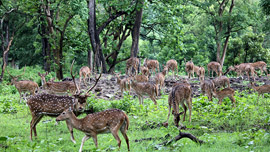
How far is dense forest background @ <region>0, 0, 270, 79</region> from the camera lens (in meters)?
21.5

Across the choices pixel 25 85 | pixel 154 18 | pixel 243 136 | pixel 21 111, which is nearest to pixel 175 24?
pixel 154 18

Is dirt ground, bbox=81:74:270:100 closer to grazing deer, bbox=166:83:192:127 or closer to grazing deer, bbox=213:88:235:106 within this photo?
grazing deer, bbox=213:88:235:106

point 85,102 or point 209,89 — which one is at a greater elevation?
point 209,89

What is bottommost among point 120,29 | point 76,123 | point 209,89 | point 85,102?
point 76,123

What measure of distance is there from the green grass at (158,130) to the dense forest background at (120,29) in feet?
13.2

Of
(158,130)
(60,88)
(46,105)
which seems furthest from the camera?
(60,88)

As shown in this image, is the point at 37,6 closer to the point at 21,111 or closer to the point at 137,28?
the point at 137,28

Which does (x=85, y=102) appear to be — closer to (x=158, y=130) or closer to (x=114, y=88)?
(x=158, y=130)

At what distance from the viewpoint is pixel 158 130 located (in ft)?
31.0

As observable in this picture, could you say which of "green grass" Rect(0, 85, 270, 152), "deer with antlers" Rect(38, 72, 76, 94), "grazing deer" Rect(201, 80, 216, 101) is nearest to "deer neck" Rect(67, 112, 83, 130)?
"green grass" Rect(0, 85, 270, 152)

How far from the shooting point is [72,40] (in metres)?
23.1

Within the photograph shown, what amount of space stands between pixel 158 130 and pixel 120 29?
18.3m

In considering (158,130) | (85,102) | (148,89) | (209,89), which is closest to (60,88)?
(148,89)

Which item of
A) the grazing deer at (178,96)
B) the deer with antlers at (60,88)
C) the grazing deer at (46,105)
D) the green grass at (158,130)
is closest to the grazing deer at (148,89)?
the green grass at (158,130)
